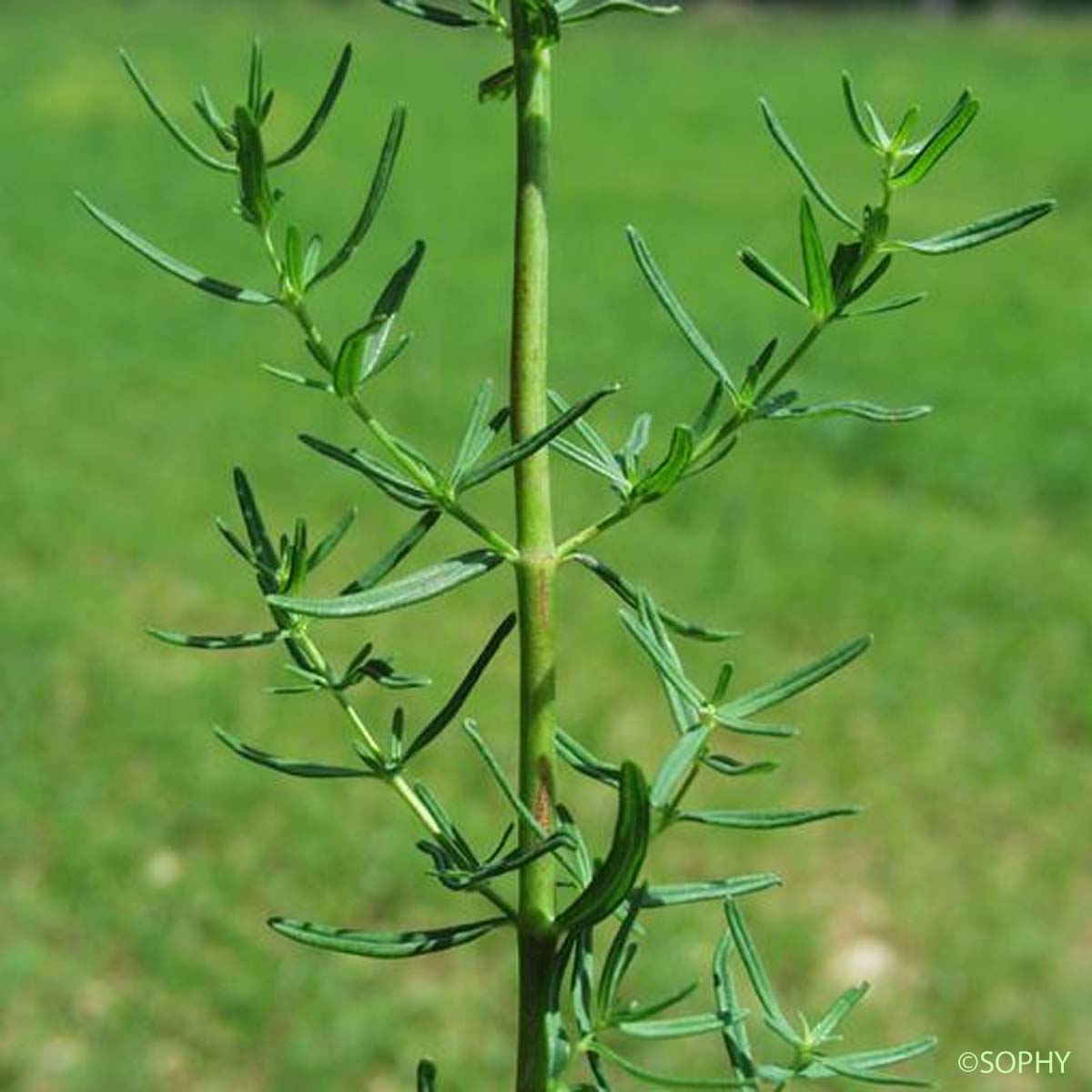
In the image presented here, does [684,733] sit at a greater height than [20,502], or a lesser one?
lesser

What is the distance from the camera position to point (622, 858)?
16.4 inches

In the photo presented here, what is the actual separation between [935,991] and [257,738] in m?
1.43

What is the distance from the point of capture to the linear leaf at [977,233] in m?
0.47

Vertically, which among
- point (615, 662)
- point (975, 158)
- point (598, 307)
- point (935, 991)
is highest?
point (975, 158)

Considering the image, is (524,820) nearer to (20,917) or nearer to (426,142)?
(20,917)

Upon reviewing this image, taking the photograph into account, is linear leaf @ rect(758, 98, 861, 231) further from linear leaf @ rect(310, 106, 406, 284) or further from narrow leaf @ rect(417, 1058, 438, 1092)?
narrow leaf @ rect(417, 1058, 438, 1092)

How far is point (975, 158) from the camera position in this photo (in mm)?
11234

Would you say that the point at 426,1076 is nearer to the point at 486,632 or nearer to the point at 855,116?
the point at 855,116

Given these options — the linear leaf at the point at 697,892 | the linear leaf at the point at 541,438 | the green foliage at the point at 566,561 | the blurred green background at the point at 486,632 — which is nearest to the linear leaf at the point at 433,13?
the green foliage at the point at 566,561

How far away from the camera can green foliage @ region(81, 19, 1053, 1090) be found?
46cm

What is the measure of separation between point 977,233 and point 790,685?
129mm

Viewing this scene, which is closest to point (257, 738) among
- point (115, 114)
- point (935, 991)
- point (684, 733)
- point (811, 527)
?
point (935, 991)

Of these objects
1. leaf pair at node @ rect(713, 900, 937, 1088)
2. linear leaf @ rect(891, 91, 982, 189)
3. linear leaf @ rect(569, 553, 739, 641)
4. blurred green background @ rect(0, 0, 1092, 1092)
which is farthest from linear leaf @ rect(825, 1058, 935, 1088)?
blurred green background @ rect(0, 0, 1092, 1092)

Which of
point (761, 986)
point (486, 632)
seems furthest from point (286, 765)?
point (486, 632)
